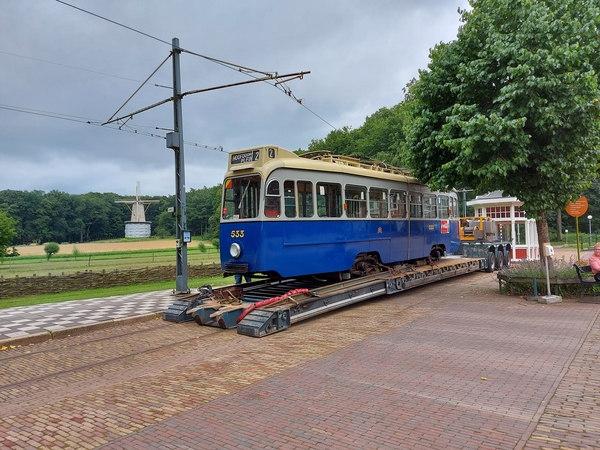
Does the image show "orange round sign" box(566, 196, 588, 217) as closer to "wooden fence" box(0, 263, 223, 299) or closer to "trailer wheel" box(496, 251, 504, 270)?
"trailer wheel" box(496, 251, 504, 270)

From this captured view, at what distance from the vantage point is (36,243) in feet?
207

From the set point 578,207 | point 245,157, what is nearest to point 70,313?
point 245,157

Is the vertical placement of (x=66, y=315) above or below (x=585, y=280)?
below

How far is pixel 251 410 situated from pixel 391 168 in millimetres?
11243

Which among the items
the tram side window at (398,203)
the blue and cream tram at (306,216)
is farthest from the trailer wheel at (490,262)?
the blue and cream tram at (306,216)

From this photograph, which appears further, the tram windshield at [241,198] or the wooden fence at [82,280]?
the wooden fence at [82,280]

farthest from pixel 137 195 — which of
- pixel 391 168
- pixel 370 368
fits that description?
pixel 370 368

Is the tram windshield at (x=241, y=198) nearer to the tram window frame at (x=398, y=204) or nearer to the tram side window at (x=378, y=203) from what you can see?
the tram side window at (x=378, y=203)

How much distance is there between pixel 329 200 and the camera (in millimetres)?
11414

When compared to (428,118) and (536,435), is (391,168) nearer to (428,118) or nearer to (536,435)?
(428,118)

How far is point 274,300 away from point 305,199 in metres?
2.60

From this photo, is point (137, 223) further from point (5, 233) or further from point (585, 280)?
point (585, 280)

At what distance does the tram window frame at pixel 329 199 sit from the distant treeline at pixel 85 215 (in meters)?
41.0

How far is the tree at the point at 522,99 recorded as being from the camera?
35.3ft
